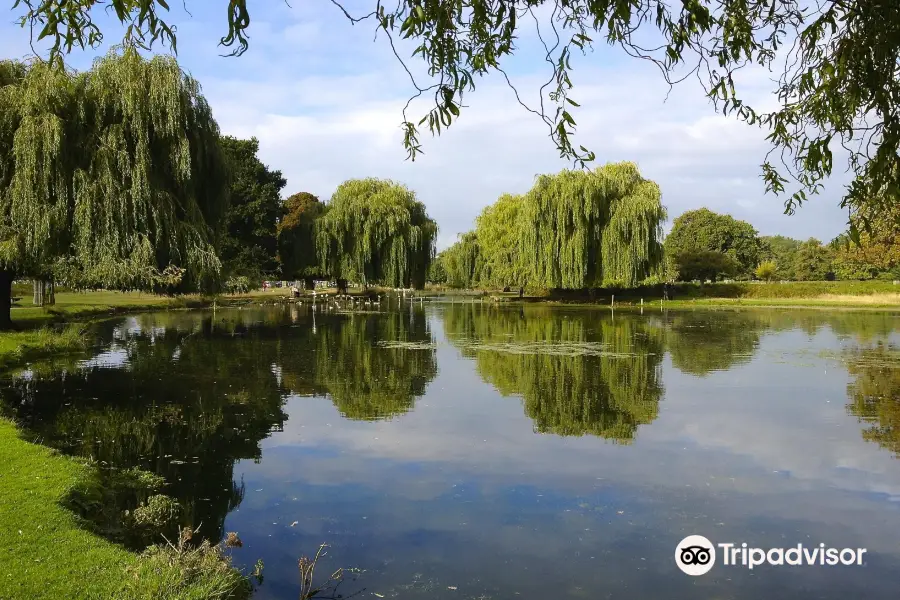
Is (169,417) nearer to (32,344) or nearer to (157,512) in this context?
(157,512)

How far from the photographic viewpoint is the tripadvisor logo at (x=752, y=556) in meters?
5.98

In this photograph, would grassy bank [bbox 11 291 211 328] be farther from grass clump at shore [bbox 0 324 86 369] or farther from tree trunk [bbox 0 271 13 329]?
grass clump at shore [bbox 0 324 86 369]

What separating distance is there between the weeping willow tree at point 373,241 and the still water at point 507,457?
29932 mm

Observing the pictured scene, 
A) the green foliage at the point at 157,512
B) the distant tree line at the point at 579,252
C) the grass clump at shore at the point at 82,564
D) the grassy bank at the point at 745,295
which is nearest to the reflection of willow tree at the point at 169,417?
the green foliage at the point at 157,512

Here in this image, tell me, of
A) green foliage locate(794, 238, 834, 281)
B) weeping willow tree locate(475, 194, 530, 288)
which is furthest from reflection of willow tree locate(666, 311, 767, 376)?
green foliage locate(794, 238, 834, 281)

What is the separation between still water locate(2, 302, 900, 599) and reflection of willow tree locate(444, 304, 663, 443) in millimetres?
102

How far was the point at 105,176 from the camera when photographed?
18.8 metres

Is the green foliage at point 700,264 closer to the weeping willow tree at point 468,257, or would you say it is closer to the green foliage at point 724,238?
the green foliage at point 724,238

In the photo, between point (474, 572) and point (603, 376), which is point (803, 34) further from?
point (603, 376)

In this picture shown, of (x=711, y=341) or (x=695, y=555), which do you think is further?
(x=711, y=341)

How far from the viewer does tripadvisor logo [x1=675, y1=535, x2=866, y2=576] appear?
5.98m

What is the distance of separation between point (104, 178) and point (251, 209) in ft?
106

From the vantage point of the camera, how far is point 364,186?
52750 millimetres

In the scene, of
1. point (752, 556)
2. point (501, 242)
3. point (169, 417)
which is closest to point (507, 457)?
point (752, 556)
